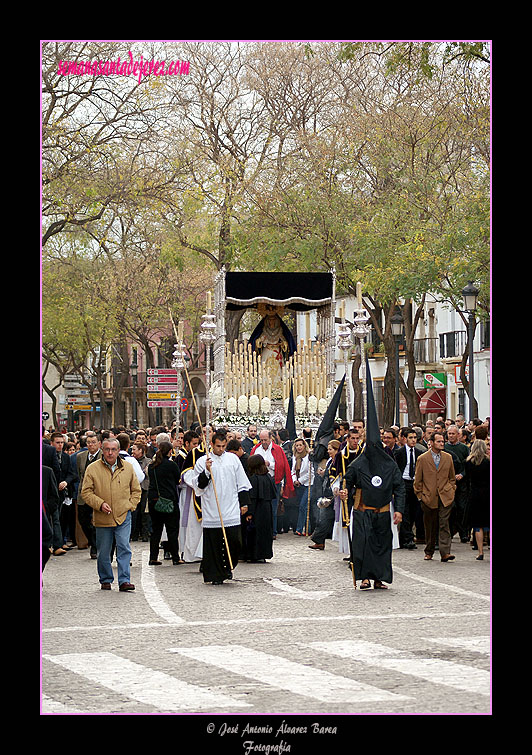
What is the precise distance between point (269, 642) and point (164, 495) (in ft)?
21.0

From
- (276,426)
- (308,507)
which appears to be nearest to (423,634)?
(308,507)

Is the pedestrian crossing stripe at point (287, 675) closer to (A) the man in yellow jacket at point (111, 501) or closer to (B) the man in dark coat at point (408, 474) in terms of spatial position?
(A) the man in yellow jacket at point (111, 501)

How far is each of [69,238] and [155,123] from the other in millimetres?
26526

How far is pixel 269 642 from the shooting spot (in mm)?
10797

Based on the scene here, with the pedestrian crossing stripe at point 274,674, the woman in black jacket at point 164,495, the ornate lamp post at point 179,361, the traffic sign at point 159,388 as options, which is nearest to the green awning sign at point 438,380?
the traffic sign at point 159,388

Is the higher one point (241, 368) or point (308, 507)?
point (241, 368)

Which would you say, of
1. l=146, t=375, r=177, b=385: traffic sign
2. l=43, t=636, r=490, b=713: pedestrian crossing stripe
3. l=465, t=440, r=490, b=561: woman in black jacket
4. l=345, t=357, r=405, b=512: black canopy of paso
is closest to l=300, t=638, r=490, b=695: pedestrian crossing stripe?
l=43, t=636, r=490, b=713: pedestrian crossing stripe

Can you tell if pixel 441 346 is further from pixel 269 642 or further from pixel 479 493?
pixel 269 642

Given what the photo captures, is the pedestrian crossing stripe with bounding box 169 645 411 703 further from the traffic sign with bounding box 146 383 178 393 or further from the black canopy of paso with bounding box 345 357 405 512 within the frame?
the traffic sign with bounding box 146 383 178 393

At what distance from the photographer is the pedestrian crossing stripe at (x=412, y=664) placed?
343 inches

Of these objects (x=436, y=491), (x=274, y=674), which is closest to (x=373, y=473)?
(x=436, y=491)

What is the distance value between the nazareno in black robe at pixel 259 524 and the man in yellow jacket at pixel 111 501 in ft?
9.78

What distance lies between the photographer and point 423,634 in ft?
36.3

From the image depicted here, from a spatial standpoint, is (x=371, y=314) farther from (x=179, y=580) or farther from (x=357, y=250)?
(x=179, y=580)
